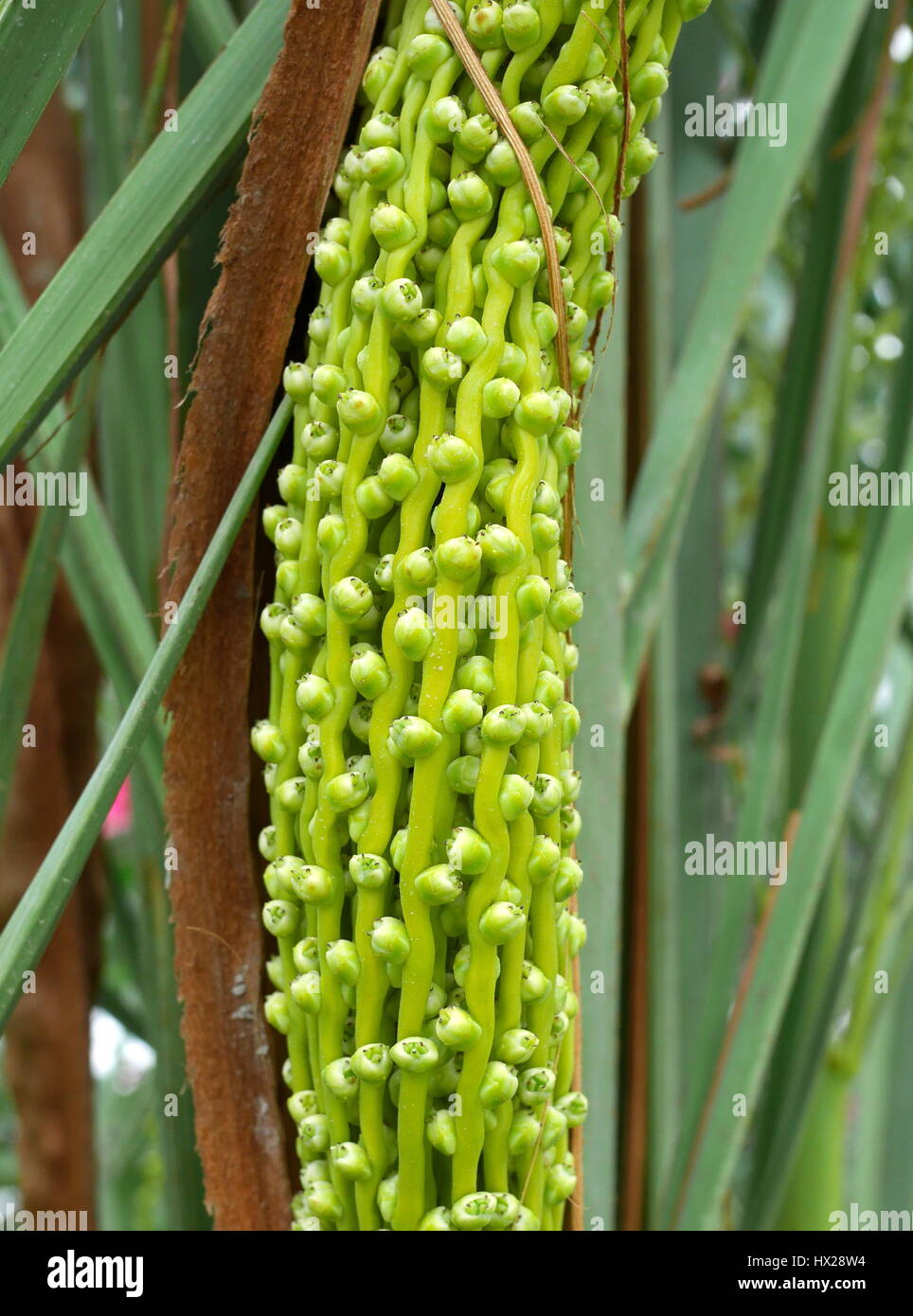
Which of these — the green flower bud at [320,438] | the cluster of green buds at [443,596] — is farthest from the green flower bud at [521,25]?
the green flower bud at [320,438]

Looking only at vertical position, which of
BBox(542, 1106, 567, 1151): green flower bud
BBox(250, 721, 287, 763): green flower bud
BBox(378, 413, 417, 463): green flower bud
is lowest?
BBox(542, 1106, 567, 1151): green flower bud

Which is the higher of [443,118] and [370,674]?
[443,118]

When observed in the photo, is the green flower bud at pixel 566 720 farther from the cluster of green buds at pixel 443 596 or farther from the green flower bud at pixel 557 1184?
the green flower bud at pixel 557 1184

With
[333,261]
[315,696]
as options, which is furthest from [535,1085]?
[333,261]

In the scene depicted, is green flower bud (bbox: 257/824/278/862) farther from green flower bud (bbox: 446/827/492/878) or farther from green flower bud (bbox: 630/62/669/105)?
green flower bud (bbox: 630/62/669/105)

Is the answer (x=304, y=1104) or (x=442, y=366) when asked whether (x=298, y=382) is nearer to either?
(x=442, y=366)

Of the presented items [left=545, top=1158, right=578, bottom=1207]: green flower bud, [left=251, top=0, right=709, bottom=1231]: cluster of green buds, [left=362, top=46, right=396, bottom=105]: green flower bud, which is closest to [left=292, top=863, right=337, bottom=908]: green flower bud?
[left=251, top=0, right=709, bottom=1231]: cluster of green buds
